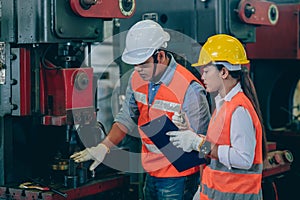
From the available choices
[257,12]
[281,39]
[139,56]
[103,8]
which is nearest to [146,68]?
[139,56]

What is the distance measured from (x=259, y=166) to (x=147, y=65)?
Result: 0.74 m

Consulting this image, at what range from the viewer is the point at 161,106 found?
277 cm

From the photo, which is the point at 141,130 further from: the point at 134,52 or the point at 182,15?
the point at 182,15

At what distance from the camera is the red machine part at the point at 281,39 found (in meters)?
3.91

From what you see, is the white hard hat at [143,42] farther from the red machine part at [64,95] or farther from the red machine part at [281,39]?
the red machine part at [281,39]

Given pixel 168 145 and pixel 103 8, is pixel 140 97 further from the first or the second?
pixel 103 8

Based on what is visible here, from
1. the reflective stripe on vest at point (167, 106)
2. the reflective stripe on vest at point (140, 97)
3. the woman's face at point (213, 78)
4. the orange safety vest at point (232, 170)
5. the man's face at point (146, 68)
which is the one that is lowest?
the orange safety vest at point (232, 170)

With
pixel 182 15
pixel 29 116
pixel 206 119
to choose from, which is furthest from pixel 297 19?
pixel 29 116

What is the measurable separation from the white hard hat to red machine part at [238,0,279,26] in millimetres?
729

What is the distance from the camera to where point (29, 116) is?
9.07ft

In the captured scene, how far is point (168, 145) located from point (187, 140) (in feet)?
0.78

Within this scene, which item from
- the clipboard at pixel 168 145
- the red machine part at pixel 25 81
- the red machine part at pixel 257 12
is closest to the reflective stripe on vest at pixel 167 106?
the clipboard at pixel 168 145

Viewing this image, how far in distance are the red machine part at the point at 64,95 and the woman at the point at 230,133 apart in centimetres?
47

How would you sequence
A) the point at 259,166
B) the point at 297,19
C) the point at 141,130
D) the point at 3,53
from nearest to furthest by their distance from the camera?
the point at 259,166 < the point at 3,53 < the point at 141,130 < the point at 297,19
